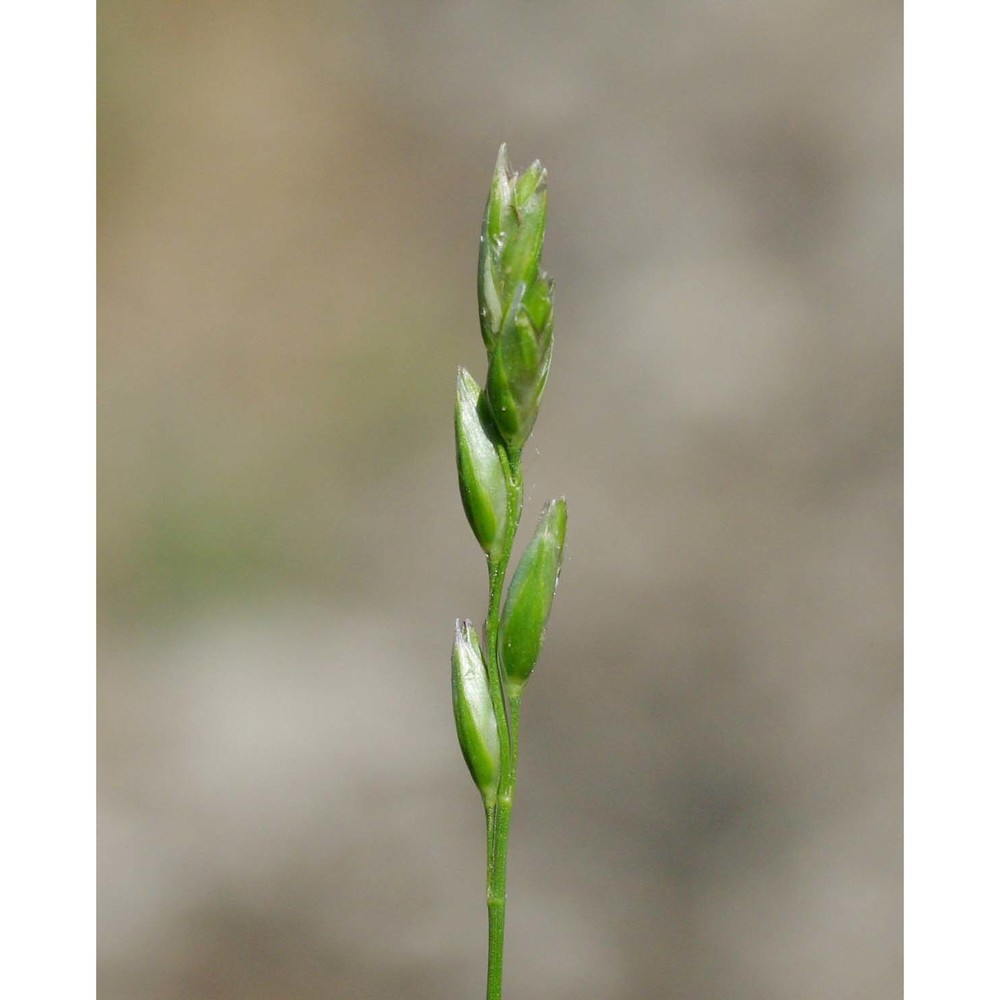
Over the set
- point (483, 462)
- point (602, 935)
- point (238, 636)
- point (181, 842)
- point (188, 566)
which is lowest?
point (602, 935)

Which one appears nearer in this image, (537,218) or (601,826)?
(537,218)

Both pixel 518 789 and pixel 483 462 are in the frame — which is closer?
pixel 483 462

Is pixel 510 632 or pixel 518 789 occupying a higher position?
pixel 510 632

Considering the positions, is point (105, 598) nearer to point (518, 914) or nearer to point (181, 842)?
point (181, 842)

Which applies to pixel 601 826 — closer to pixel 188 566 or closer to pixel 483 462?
pixel 188 566

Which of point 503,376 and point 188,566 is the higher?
point 503,376

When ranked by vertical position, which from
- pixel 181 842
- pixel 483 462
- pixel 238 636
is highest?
pixel 483 462

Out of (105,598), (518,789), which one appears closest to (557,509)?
(518,789)

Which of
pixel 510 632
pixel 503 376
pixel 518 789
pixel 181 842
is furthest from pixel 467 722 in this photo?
pixel 181 842
